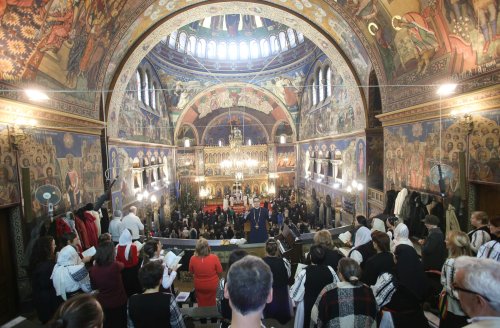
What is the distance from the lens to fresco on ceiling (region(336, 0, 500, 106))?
552cm

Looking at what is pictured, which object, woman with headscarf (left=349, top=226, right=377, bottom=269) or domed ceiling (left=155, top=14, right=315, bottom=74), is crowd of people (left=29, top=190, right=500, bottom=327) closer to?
woman with headscarf (left=349, top=226, right=377, bottom=269)

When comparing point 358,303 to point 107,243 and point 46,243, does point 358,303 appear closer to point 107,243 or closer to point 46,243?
point 107,243

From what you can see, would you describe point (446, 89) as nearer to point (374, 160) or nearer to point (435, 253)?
point (435, 253)

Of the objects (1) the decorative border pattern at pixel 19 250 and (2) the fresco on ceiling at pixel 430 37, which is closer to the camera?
(2) the fresco on ceiling at pixel 430 37

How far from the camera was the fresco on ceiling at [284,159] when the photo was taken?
2620cm

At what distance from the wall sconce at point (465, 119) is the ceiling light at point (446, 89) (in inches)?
21.5

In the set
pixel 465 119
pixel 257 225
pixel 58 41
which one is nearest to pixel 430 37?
pixel 465 119

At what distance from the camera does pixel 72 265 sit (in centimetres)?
357

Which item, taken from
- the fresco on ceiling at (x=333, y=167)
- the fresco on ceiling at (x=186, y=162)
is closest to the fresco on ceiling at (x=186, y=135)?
the fresco on ceiling at (x=186, y=162)

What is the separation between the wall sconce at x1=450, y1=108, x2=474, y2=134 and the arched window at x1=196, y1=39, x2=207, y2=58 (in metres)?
18.6

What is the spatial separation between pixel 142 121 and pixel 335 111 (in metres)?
11.8

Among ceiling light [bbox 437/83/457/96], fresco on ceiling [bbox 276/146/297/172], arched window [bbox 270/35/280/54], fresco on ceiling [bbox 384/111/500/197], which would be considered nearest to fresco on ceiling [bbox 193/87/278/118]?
arched window [bbox 270/35/280/54]

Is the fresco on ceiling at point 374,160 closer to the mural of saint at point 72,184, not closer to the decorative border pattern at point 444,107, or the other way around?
the decorative border pattern at point 444,107

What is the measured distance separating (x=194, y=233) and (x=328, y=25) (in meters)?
10.2
